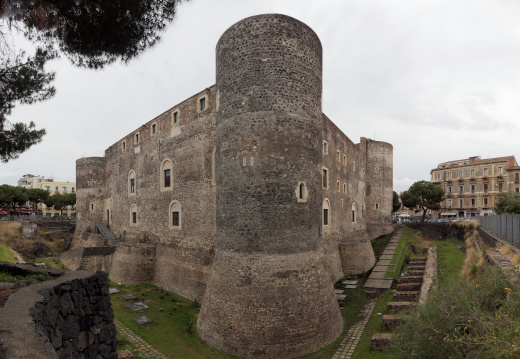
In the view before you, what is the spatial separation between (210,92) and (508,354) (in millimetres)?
14904

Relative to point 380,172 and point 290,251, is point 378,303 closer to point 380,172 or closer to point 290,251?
point 290,251

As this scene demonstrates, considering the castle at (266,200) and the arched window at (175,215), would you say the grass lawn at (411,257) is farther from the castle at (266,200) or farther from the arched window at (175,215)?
the arched window at (175,215)

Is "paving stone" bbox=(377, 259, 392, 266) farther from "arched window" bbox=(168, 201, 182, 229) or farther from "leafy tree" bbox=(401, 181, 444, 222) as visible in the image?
"leafy tree" bbox=(401, 181, 444, 222)

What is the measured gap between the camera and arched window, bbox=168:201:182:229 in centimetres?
1814

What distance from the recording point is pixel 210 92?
16.2m

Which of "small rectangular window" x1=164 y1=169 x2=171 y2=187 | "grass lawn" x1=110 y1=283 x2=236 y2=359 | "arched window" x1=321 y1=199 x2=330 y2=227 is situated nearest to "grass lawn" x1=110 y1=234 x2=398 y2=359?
"grass lawn" x1=110 y1=283 x2=236 y2=359

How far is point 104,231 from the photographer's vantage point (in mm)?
28156

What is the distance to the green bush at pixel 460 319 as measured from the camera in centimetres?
577

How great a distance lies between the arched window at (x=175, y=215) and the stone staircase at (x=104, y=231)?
32.6 ft

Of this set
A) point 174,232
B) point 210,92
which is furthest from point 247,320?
point 210,92

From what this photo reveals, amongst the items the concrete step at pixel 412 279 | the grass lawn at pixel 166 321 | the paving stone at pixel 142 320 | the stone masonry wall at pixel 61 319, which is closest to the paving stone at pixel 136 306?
the grass lawn at pixel 166 321

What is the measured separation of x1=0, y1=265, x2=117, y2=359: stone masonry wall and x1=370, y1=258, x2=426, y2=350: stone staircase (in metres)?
7.74

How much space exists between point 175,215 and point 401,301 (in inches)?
498

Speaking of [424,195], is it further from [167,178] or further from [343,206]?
[167,178]
